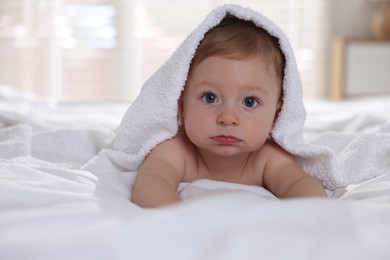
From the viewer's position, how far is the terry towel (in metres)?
1.13

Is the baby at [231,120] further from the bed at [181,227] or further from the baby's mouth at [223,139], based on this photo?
the bed at [181,227]

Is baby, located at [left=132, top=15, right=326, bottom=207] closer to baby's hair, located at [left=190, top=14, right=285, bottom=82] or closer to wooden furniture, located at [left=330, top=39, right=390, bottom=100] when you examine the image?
baby's hair, located at [left=190, top=14, right=285, bottom=82]

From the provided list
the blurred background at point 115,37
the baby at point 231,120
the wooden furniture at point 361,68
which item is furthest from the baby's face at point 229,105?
the blurred background at point 115,37

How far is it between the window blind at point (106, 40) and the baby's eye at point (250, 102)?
3.80 metres

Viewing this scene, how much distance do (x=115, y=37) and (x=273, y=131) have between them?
12.5ft

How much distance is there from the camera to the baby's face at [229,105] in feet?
3.49

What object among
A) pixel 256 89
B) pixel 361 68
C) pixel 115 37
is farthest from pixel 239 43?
pixel 115 37

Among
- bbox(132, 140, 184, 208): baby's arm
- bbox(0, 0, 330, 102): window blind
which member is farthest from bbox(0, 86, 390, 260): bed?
bbox(0, 0, 330, 102): window blind

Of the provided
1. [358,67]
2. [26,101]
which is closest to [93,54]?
[358,67]

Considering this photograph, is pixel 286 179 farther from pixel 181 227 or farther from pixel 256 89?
pixel 181 227

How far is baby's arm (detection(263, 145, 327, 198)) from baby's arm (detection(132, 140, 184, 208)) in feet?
0.54

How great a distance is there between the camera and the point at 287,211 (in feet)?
2.22

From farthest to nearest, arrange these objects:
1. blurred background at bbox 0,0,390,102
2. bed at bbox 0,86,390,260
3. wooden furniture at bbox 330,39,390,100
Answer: blurred background at bbox 0,0,390,102 < wooden furniture at bbox 330,39,390,100 < bed at bbox 0,86,390,260

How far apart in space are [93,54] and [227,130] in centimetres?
393
